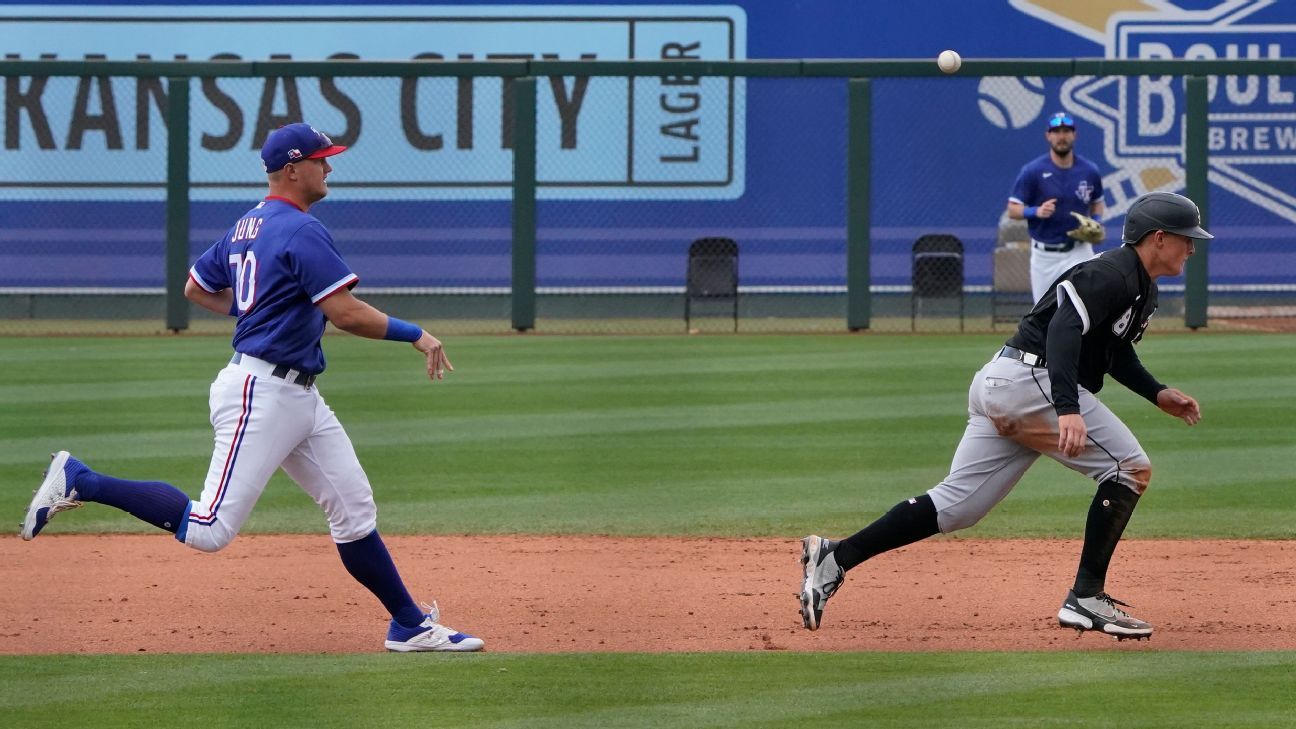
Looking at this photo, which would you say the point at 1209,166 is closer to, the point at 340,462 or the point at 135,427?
the point at 135,427

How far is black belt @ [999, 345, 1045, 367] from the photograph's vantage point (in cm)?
561

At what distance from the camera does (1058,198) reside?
13.0 metres

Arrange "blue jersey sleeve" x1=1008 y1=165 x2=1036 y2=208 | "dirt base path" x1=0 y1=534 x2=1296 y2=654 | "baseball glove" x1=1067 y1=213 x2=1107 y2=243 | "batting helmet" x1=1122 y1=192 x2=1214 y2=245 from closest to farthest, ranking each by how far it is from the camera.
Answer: "batting helmet" x1=1122 y1=192 x2=1214 y2=245, "dirt base path" x1=0 y1=534 x2=1296 y2=654, "baseball glove" x1=1067 y1=213 x2=1107 y2=243, "blue jersey sleeve" x1=1008 y1=165 x2=1036 y2=208

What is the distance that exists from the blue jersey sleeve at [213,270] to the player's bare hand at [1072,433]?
2.59 meters

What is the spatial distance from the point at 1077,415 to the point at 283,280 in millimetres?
2385

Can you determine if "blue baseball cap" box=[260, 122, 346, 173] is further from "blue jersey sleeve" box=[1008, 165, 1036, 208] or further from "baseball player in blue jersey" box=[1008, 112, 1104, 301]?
"blue jersey sleeve" box=[1008, 165, 1036, 208]

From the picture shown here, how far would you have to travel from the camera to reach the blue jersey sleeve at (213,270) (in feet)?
18.2

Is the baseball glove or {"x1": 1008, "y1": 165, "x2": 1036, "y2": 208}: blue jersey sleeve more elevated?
{"x1": 1008, "y1": 165, "x2": 1036, "y2": 208}: blue jersey sleeve

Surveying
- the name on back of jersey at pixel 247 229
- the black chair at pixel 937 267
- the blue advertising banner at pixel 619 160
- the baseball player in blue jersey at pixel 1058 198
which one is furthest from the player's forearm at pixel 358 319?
the blue advertising banner at pixel 619 160

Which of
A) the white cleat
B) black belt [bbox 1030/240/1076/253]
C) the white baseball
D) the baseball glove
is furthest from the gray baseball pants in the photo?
the white baseball

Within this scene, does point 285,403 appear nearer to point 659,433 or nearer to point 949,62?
point 659,433

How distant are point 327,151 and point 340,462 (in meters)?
0.95

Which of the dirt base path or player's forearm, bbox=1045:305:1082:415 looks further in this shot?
the dirt base path

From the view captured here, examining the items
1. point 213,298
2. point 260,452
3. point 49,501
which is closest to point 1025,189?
point 213,298
